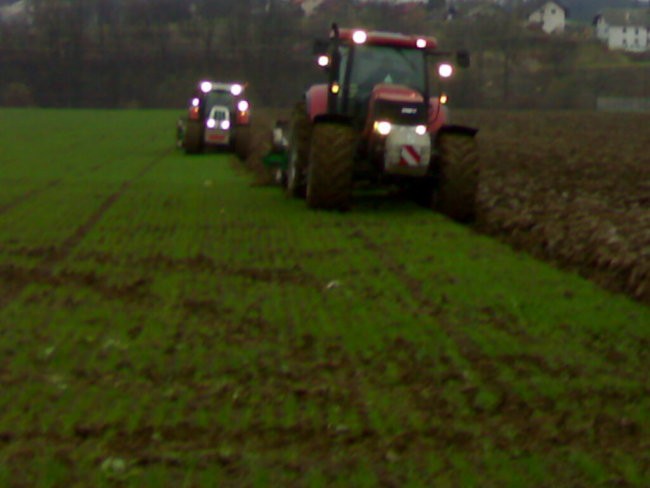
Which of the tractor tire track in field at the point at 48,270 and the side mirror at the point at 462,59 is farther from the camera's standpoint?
the side mirror at the point at 462,59

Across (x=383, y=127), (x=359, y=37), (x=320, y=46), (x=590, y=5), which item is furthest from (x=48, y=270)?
(x=590, y=5)

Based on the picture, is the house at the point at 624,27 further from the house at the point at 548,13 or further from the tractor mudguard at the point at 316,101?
the tractor mudguard at the point at 316,101

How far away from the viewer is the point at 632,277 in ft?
32.2

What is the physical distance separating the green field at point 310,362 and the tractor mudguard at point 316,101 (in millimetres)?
2787

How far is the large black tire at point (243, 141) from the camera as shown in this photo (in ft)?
86.4

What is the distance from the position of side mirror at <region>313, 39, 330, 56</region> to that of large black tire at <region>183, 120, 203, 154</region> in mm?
12136

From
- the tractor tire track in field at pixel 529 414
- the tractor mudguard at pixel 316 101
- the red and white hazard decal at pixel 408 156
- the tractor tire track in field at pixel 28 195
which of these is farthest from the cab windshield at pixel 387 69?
the tractor tire track in field at pixel 529 414

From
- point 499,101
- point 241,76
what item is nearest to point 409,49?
point 499,101

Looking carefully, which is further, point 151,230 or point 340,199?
point 340,199

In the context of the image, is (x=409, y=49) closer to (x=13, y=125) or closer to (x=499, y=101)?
(x=13, y=125)

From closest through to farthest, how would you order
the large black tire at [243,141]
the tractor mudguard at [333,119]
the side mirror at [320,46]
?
the tractor mudguard at [333,119] < the side mirror at [320,46] < the large black tire at [243,141]

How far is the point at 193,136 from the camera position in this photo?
2772 cm

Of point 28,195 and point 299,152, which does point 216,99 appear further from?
point 299,152

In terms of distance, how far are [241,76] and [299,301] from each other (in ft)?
207
